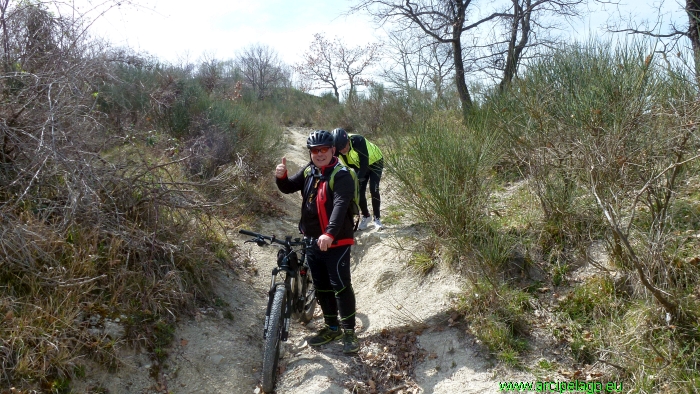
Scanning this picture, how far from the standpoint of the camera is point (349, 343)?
4355 millimetres

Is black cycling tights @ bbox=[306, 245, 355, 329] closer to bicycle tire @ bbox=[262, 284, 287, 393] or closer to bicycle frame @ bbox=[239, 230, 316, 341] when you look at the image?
bicycle frame @ bbox=[239, 230, 316, 341]

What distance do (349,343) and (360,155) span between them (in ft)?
9.57

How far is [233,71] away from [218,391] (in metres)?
23.8

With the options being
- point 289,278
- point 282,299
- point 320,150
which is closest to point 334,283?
point 289,278

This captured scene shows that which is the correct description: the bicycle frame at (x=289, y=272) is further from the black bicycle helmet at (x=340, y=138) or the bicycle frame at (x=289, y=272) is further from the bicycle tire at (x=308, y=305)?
the black bicycle helmet at (x=340, y=138)

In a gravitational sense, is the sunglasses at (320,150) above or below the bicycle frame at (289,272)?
above

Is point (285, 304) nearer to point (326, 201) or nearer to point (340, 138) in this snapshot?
point (326, 201)

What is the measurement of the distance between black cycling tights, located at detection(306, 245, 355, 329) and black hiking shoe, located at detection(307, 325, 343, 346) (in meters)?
0.07

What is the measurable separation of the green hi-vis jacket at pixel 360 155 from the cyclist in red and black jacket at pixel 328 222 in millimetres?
2277

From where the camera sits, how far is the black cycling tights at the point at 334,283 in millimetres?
4168

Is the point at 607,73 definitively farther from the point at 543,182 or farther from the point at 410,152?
the point at 410,152

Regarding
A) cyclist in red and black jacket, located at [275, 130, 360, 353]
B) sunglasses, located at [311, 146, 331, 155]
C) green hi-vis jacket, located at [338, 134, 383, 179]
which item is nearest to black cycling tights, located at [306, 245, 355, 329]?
cyclist in red and black jacket, located at [275, 130, 360, 353]

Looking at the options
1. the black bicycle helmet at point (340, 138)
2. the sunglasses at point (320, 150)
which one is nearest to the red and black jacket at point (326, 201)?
the sunglasses at point (320, 150)

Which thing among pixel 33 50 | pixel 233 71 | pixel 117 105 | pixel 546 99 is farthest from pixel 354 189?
pixel 233 71
